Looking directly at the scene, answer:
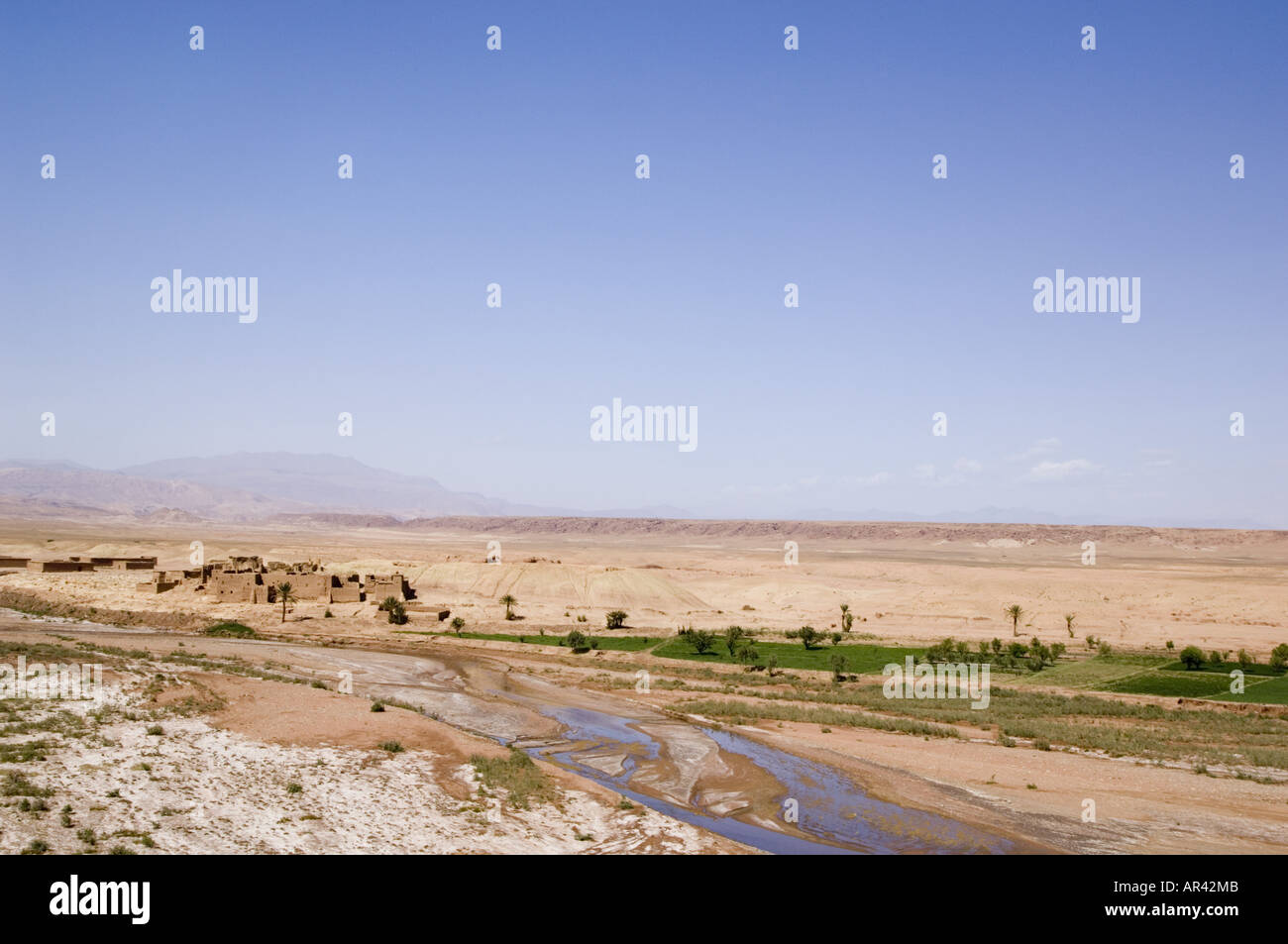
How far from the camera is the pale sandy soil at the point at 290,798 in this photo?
15320 mm

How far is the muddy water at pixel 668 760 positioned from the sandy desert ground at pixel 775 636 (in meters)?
1.29

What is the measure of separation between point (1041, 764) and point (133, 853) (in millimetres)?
24947

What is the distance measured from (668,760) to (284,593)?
42.0 m

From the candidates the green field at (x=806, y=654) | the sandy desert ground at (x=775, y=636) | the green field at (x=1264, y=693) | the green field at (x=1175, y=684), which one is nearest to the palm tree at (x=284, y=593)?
the sandy desert ground at (x=775, y=636)

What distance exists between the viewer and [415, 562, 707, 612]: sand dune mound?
2982 inches

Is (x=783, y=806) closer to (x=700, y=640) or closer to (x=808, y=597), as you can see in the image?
(x=700, y=640)

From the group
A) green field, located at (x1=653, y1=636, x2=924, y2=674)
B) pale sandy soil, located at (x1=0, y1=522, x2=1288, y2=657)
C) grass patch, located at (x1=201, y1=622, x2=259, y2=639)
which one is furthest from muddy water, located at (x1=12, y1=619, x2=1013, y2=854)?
pale sandy soil, located at (x1=0, y1=522, x2=1288, y2=657)

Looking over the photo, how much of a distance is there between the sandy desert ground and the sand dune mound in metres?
0.22

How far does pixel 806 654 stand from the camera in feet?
168

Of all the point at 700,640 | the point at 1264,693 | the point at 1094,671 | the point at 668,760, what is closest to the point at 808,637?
the point at 700,640

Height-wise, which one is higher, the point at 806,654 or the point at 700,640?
the point at 700,640

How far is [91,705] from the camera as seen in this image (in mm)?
23094

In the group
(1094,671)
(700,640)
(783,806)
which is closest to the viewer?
(783,806)
